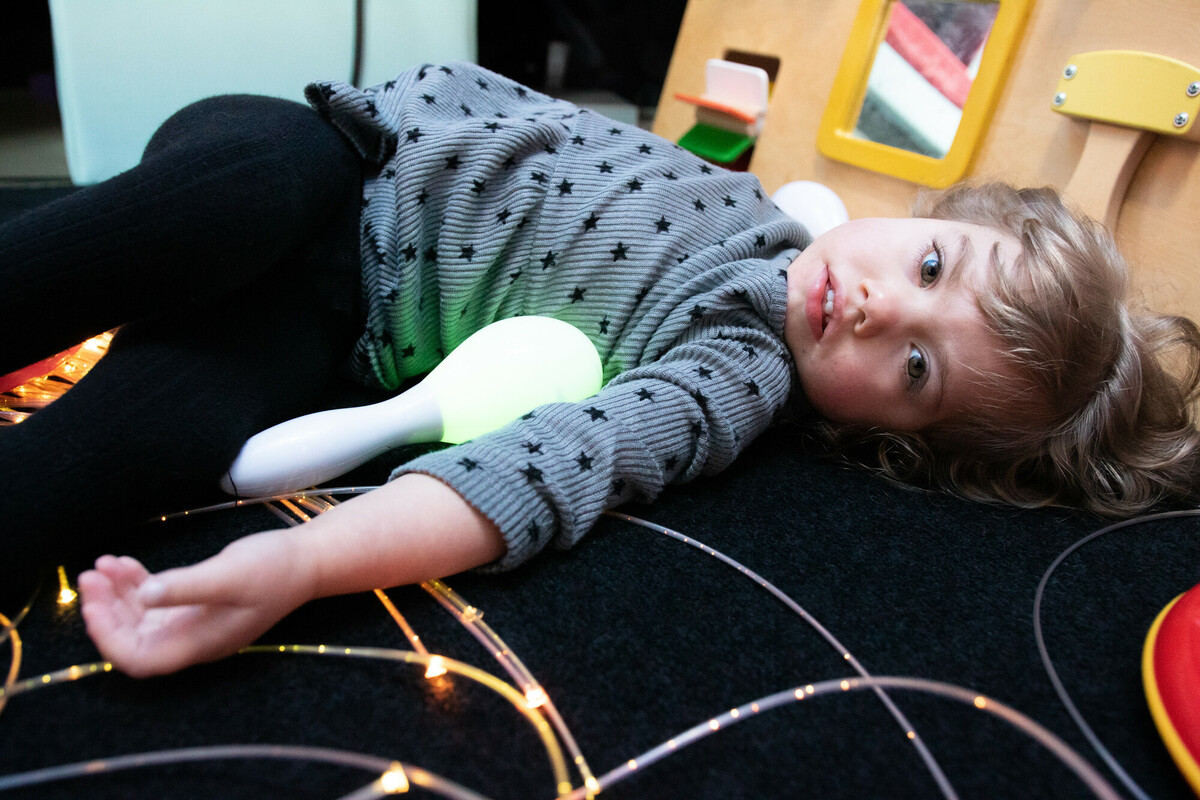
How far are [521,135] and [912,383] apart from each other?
0.43 metres

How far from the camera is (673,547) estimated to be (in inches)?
23.4

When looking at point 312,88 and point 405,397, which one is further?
point 312,88

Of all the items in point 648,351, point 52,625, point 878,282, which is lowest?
point 52,625

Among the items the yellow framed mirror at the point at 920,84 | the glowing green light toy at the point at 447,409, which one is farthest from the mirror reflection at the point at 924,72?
the glowing green light toy at the point at 447,409

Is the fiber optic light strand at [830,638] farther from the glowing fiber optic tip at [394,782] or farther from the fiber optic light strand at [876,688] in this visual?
the glowing fiber optic tip at [394,782]

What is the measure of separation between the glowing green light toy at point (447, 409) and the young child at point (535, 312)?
0.03 meters

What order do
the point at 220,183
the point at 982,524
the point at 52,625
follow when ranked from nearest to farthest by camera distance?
the point at 52,625 → the point at 220,183 → the point at 982,524

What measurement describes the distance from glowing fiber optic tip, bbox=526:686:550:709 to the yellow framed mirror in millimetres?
903

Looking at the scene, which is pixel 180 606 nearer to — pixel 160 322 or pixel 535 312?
pixel 160 322

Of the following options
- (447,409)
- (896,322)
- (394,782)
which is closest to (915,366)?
(896,322)

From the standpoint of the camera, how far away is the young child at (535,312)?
1.72 ft

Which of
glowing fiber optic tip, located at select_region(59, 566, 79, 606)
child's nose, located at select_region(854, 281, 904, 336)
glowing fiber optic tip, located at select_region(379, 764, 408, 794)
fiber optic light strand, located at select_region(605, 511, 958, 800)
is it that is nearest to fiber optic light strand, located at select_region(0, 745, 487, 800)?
glowing fiber optic tip, located at select_region(379, 764, 408, 794)

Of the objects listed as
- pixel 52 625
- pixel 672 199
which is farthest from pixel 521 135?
pixel 52 625

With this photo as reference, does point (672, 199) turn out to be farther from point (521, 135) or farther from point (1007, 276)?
point (1007, 276)
